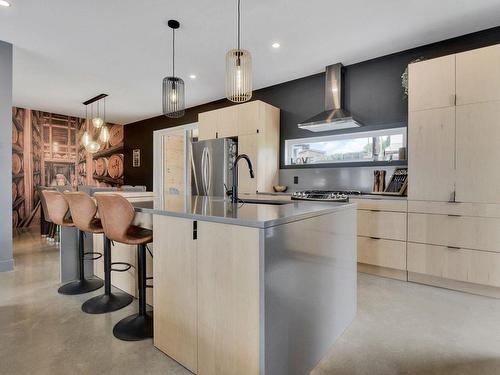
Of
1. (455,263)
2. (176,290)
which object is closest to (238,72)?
(176,290)

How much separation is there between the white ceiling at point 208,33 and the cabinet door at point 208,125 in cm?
65

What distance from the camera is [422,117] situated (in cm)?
283

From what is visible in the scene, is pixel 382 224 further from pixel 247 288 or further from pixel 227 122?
pixel 227 122

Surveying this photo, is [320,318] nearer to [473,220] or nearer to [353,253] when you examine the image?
[353,253]

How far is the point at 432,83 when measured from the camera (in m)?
2.78

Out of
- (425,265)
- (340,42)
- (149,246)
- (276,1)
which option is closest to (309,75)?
(340,42)

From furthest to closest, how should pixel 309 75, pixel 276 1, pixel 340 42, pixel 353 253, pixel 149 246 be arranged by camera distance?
pixel 309 75 → pixel 340 42 → pixel 276 1 → pixel 149 246 → pixel 353 253

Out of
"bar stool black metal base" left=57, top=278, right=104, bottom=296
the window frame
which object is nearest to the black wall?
the window frame

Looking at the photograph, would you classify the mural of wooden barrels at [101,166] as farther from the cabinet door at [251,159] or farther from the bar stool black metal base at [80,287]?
the bar stool black metal base at [80,287]

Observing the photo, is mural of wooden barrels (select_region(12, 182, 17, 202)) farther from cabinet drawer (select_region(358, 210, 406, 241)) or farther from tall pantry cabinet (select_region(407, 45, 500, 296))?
tall pantry cabinet (select_region(407, 45, 500, 296))

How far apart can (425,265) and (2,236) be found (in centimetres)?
475

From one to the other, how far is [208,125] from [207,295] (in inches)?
154

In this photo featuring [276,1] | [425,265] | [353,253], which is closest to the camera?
[353,253]

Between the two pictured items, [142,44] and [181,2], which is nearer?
[181,2]
